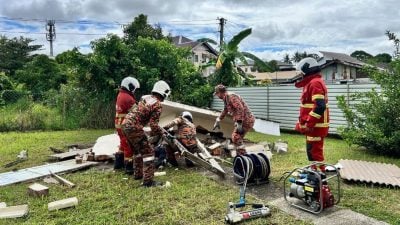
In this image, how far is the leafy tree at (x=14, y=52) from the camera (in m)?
36.3

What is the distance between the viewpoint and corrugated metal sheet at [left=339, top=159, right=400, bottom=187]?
6129 mm

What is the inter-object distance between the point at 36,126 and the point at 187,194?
36.3 ft

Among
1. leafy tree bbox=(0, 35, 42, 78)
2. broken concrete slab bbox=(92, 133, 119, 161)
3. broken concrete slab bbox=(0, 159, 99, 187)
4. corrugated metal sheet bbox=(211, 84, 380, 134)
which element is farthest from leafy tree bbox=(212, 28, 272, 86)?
leafy tree bbox=(0, 35, 42, 78)

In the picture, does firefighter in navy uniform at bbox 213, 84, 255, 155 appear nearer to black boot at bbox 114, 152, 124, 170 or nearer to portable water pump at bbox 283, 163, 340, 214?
black boot at bbox 114, 152, 124, 170

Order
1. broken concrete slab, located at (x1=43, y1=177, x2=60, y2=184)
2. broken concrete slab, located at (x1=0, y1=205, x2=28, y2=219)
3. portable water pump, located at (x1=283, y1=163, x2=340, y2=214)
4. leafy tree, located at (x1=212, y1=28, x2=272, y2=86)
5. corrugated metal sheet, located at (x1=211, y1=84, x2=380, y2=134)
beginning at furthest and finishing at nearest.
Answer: leafy tree, located at (x1=212, y1=28, x2=272, y2=86), corrugated metal sheet, located at (x1=211, y1=84, x2=380, y2=134), broken concrete slab, located at (x1=43, y1=177, x2=60, y2=184), broken concrete slab, located at (x1=0, y1=205, x2=28, y2=219), portable water pump, located at (x1=283, y1=163, x2=340, y2=214)

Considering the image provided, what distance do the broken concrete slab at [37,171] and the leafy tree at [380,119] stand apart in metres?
6.65

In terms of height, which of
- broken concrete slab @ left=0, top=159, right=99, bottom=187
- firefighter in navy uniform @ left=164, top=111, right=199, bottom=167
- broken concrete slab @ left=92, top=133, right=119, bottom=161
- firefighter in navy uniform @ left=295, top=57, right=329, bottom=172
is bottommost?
broken concrete slab @ left=0, top=159, right=99, bottom=187

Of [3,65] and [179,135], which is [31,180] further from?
[3,65]

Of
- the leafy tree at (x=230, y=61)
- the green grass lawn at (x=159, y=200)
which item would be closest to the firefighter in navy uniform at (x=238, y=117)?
the green grass lawn at (x=159, y=200)

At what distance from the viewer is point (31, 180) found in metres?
7.08

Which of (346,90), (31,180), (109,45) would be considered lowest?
(31,180)

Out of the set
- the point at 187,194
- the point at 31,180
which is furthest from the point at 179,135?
the point at 31,180

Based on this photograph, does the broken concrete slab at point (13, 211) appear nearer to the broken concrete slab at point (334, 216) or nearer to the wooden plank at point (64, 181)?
the wooden plank at point (64, 181)

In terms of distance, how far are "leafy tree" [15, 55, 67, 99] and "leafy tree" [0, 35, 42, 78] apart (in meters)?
12.1
